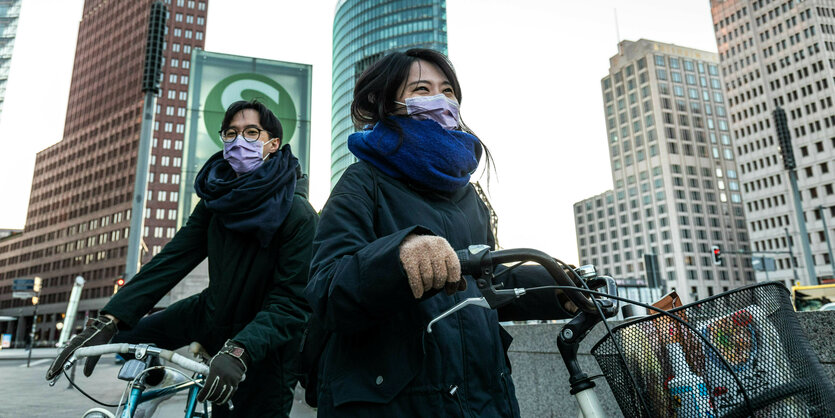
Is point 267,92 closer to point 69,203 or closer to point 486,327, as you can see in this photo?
point 486,327

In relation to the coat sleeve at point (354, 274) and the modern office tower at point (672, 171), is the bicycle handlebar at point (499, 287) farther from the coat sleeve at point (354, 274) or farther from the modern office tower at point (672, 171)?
the modern office tower at point (672, 171)

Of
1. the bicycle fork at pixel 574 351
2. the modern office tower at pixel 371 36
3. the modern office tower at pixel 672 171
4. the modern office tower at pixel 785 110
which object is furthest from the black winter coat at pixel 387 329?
the modern office tower at pixel 672 171

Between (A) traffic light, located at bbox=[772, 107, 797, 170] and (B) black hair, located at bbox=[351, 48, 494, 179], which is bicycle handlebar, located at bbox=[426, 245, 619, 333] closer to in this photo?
(B) black hair, located at bbox=[351, 48, 494, 179]

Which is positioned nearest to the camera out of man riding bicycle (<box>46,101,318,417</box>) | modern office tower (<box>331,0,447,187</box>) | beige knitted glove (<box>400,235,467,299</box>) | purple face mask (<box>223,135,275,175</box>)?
beige knitted glove (<box>400,235,467,299</box>)

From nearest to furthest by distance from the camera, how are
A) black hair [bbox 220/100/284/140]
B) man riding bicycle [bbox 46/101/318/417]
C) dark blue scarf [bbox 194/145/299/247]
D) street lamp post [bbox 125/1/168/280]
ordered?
man riding bicycle [bbox 46/101/318/417], dark blue scarf [bbox 194/145/299/247], black hair [bbox 220/100/284/140], street lamp post [bbox 125/1/168/280]

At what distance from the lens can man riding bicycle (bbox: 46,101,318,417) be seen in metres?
2.26

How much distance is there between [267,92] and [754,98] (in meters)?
98.8

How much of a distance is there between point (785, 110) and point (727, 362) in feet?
303

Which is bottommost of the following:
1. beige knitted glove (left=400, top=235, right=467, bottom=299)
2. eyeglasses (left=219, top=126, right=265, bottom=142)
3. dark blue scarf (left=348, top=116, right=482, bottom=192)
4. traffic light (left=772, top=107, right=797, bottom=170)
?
beige knitted glove (left=400, top=235, right=467, bottom=299)

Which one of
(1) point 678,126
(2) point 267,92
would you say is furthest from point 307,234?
(1) point 678,126

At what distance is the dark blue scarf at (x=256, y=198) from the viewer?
7.84 feet

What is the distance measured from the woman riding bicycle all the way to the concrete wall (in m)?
2.23

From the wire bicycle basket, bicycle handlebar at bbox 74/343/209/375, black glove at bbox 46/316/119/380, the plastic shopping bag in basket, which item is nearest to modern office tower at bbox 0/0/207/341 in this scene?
black glove at bbox 46/316/119/380

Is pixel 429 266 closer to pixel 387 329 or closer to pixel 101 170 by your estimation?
pixel 387 329
